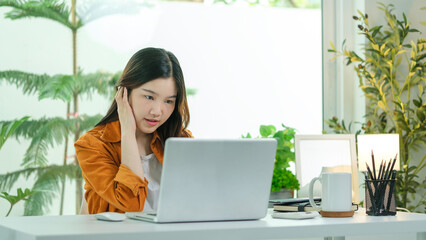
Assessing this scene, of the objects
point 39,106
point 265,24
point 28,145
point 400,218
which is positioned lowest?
point 400,218

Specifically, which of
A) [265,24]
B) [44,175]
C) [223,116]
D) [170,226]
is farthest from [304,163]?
[170,226]

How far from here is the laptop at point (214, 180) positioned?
1.59 metres

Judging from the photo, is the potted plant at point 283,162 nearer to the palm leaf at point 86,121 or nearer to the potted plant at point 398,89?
the potted plant at point 398,89

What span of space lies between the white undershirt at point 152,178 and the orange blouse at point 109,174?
0.10 ft

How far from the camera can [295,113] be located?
3.93m

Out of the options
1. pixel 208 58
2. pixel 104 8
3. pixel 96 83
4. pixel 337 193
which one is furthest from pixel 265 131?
pixel 337 193

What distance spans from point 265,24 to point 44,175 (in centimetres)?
155

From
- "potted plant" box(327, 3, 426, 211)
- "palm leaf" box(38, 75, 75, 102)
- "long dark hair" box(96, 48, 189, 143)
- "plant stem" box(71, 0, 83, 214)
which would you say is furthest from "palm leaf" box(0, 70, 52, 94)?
"potted plant" box(327, 3, 426, 211)

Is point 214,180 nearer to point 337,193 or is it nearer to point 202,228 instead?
point 202,228

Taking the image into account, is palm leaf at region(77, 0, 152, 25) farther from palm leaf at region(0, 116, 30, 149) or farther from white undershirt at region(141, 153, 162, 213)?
white undershirt at region(141, 153, 162, 213)

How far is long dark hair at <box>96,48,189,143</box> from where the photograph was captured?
2350 millimetres

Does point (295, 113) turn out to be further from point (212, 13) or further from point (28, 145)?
point (28, 145)

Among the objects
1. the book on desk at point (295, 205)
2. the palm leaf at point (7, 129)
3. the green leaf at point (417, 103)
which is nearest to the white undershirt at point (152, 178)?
the book on desk at point (295, 205)

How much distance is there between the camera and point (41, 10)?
334 cm
